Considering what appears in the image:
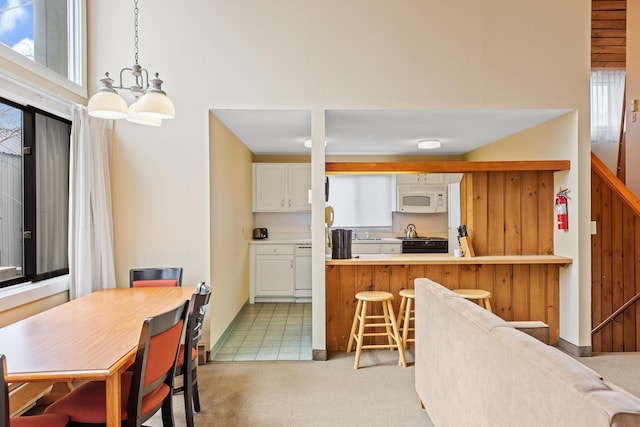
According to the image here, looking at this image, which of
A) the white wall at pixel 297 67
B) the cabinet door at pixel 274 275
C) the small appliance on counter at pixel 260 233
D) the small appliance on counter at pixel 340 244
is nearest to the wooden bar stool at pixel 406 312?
the small appliance on counter at pixel 340 244

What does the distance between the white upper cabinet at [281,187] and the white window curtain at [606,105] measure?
4.26 metres

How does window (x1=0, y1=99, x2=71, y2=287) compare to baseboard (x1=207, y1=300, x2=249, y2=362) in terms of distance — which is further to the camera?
baseboard (x1=207, y1=300, x2=249, y2=362)

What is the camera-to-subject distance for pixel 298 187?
5.70m

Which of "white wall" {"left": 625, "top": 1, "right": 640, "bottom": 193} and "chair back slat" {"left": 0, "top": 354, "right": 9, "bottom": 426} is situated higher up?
"white wall" {"left": 625, "top": 1, "right": 640, "bottom": 193}

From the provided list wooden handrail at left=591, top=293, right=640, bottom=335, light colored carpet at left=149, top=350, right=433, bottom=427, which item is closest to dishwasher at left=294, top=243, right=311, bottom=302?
light colored carpet at left=149, top=350, right=433, bottom=427

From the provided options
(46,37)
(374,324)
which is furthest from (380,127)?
(46,37)

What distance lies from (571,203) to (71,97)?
4428mm

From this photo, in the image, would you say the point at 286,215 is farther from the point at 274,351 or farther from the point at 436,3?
the point at 436,3

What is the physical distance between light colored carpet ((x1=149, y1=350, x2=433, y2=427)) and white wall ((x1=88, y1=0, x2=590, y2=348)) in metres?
0.47

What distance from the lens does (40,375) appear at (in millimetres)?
1420

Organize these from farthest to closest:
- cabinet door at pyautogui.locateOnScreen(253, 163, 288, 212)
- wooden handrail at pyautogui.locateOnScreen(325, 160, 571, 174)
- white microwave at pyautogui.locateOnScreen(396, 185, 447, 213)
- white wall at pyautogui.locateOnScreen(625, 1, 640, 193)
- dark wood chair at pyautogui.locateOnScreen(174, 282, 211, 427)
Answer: white microwave at pyautogui.locateOnScreen(396, 185, 447, 213)
cabinet door at pyautogui.locateOnScreen(253, 163, 288, 212)
white wall at pyautogui.locateOnScreen(625, 1, 640, 193)
wooden handrail at pyautogui.locateOnScreen(325, 160, 571, 174)
dark wood chair at pyautogui.locateOnScreen(174, 282, 211, 427)

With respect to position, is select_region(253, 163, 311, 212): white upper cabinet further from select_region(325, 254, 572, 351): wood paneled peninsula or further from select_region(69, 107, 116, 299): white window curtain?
select_region(69, 107, 116, 299): white window curtain

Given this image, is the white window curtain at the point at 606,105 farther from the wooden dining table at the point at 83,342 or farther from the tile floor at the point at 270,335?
the wooden dining table at the point at 83,342

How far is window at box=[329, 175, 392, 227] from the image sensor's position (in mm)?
6070
